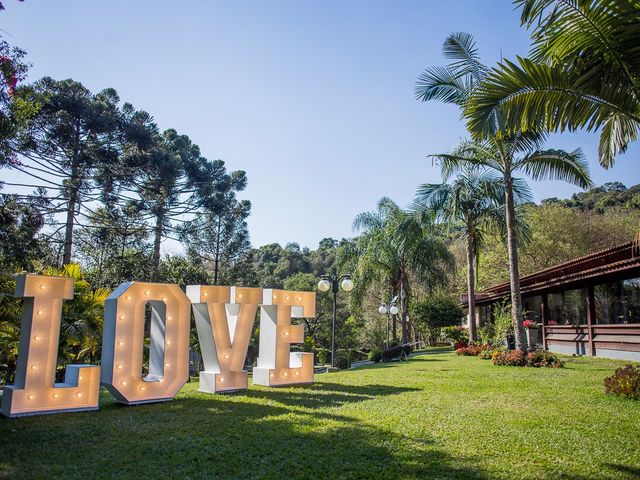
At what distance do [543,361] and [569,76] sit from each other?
10.0m

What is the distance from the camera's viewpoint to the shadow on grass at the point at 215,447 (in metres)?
4.87

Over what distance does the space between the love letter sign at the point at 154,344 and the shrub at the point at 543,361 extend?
6969mm

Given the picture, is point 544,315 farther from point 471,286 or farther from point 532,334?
point 471,286

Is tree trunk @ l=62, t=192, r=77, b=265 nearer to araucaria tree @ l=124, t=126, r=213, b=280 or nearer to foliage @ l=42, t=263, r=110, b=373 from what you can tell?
araucaria tree @ l=124, t=126, r=213, b=280

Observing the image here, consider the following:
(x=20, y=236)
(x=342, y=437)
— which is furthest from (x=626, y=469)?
(x=20, y=236)

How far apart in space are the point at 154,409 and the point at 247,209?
27226mm

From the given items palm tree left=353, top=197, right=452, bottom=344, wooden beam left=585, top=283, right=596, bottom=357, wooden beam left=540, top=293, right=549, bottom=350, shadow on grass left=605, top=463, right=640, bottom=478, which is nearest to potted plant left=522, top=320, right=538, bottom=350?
wooden beam left=540, top=293, right=549, bottom=350

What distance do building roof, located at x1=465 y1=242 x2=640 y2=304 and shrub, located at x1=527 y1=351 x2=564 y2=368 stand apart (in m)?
3.19

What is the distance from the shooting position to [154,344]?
9.10m

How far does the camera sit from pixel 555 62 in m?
6.66

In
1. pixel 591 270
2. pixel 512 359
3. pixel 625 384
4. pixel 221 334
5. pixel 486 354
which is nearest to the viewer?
pixel 625 384

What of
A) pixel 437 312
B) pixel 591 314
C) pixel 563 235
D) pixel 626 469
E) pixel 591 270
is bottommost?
pixel 626 469

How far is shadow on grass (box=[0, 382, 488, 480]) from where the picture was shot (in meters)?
4.87

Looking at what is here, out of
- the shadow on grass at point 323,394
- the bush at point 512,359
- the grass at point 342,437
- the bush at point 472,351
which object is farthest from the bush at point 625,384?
the bush at point 472,351
